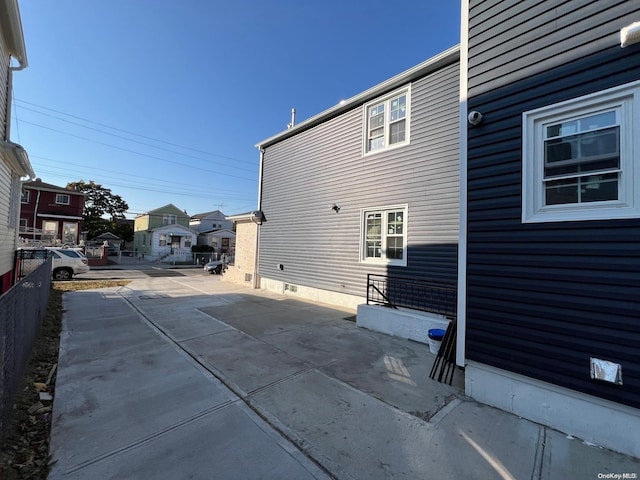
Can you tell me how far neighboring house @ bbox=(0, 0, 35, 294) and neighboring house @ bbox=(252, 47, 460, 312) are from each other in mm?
6826

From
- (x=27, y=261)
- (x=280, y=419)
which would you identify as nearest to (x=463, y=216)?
(x=280, y=419)

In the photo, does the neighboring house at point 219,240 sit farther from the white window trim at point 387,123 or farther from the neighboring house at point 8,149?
the white window trim at point 387,123

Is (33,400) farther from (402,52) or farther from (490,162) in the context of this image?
(402,52)

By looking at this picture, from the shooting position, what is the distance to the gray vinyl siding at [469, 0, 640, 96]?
8.78 ft

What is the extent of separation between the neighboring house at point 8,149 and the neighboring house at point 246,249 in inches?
271

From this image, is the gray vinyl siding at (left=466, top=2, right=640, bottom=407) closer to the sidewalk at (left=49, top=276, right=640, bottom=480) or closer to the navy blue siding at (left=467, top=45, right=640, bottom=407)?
A: the navy blue siding at (left=467, top=45, right=640, bottom=407)

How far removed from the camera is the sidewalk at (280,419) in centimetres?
219

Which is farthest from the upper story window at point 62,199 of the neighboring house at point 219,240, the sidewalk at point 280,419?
the sidewalk at point 280,419

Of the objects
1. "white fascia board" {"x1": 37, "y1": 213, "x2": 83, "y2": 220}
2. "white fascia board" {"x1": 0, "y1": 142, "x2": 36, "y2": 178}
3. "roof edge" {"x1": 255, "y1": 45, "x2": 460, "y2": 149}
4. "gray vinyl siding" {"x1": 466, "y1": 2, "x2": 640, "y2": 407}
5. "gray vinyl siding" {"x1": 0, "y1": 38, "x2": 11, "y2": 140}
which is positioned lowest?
"gray vinyl siding" {"x1": 466, "y1": 2, "x2": 640, "y2": 407}

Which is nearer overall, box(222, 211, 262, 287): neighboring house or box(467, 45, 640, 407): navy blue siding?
box(467, 45, 640, 407): navy blue siding

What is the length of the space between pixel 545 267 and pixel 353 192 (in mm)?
5659

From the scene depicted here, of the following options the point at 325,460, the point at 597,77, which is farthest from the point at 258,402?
the point at 597,77

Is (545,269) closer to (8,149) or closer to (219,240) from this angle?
(8,149)

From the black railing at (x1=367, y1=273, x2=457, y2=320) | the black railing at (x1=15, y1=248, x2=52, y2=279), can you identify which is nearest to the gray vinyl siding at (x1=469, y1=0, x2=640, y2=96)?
the black railing at (x1=367, y1=273, x2=457, y2=320)
